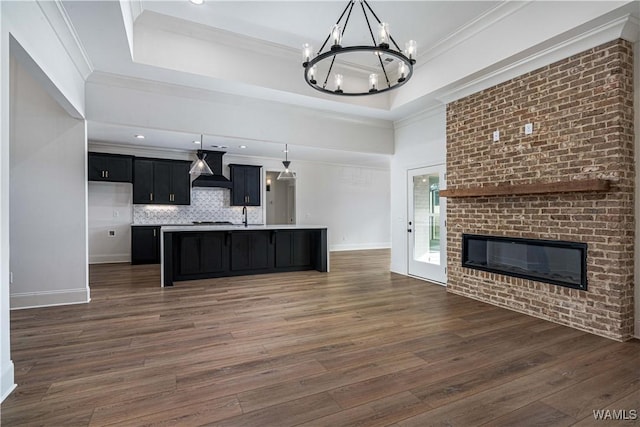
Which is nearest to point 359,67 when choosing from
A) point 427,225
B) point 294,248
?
point 427,225

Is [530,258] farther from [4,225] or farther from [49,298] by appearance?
[49,298]

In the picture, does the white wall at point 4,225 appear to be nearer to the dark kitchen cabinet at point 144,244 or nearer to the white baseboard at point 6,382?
the white baseboard at point 6,382

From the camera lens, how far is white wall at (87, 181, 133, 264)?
7.51 meters

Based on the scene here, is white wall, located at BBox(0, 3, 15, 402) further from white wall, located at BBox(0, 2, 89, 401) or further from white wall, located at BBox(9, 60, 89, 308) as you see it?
white wall, located at BBox(9, 60, 89, 308)

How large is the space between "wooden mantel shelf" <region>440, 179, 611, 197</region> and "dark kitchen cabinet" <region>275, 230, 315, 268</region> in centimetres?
305

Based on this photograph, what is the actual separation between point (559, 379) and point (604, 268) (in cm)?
151

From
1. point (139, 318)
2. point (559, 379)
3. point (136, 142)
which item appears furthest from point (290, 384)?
point (136, 142)

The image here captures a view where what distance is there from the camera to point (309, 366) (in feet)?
8.30

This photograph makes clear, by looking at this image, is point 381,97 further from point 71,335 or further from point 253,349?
point 71,335

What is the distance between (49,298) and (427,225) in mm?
5743

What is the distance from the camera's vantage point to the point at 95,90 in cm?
441

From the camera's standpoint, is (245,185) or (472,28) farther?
(245,185)

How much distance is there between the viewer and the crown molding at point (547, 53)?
3074 mm

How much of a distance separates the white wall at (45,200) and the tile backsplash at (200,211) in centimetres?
384
